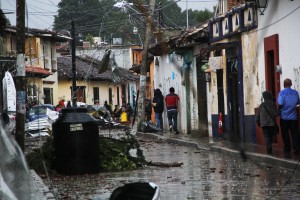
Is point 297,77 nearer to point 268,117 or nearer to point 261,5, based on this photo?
point 268,117

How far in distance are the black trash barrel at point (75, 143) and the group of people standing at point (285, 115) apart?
467 centimetres

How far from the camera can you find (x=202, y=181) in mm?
14508

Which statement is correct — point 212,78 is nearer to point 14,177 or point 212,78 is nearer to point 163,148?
point 163,148

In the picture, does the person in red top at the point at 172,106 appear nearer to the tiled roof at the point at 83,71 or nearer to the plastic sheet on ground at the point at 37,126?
the plastic sheet on ground at the point at 37,126

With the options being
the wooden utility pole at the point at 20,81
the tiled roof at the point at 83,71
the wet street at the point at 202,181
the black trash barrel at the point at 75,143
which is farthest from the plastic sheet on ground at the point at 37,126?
the tiled roof at the point at 83,71

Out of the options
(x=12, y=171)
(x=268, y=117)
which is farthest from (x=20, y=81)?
(x=12, y=171)

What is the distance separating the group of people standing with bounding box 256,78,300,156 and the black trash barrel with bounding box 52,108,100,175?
4668 millimetres

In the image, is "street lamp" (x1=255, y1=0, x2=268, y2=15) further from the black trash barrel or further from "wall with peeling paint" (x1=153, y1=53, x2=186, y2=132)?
"wall with peeling paint" (x1=153, y1=53, x2=186, y2=132)

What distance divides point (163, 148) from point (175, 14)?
63.0 ft

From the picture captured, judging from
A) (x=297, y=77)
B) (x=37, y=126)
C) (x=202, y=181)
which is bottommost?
(x=202, y=181)

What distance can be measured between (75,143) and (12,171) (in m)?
11.1

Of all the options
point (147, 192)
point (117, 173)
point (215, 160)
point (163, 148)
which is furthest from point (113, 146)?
point (147, 192)

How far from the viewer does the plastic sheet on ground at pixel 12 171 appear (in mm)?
4883

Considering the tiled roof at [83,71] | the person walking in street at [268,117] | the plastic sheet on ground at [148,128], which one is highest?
the tiled roof at [83,71]
